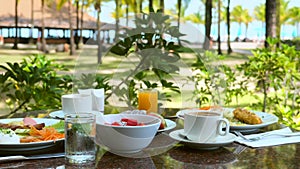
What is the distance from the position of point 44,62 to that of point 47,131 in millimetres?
1630

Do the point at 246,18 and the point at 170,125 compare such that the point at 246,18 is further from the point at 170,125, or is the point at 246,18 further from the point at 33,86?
the point at 170,125

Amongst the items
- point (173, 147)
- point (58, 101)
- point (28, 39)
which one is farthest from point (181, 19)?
point (28, 39)

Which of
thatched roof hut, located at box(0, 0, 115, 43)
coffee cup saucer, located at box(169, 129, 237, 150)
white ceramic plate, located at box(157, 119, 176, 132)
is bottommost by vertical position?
coffee cup saucer, located at box(169, 129, 237, 150)

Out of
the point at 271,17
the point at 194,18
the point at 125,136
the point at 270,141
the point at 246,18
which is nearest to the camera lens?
the point at 125,136

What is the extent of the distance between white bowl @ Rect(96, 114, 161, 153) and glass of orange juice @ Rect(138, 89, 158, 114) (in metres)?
0.17

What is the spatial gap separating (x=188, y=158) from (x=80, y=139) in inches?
10.2

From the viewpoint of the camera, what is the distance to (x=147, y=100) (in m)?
1.20

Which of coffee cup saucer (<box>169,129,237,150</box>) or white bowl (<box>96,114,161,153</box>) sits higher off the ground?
white bowl (<box>96,114,161,153</box>)

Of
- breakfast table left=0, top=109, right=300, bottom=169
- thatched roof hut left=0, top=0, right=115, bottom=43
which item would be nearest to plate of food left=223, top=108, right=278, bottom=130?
breakfast table left=0, top=109, right=300, bottom=169

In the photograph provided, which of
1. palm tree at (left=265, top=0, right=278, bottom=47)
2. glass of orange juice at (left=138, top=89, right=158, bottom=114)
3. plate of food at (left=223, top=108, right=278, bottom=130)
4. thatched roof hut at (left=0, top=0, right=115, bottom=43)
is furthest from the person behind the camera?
thatched roof hut at (left=0, top=0, right=115, bottom=43)

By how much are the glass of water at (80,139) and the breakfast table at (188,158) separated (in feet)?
0.08

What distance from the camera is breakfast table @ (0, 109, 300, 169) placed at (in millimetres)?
943

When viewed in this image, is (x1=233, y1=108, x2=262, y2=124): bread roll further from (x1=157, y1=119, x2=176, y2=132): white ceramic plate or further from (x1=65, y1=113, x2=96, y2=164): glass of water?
(x1=65, y1=113, x2=96, y2=164): glass of water

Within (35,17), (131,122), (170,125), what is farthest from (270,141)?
(35,17)
